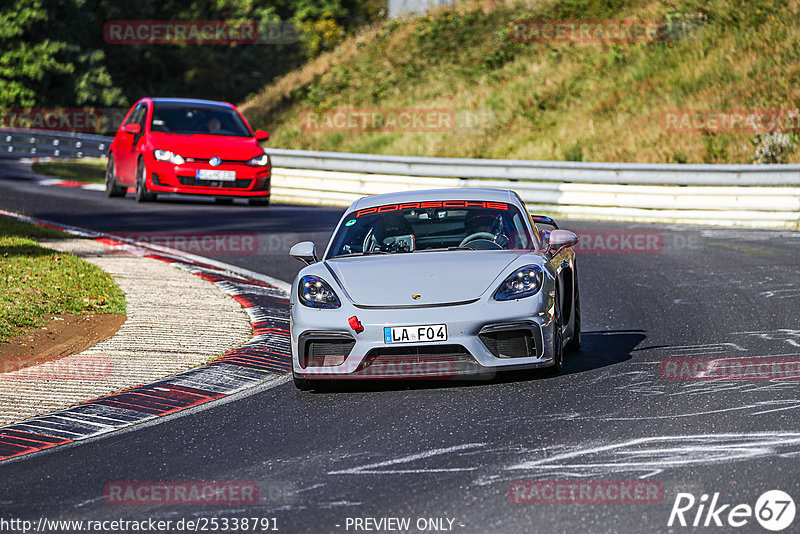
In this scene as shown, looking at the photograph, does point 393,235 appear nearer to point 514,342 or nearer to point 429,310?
point 429,310

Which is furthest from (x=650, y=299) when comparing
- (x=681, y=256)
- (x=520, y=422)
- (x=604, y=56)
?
(x=604, y=56)

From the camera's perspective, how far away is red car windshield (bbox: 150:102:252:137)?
2071 cm

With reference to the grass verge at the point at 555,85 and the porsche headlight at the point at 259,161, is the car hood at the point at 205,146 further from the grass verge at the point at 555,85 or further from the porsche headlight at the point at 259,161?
the grass verge at the point at 555,85

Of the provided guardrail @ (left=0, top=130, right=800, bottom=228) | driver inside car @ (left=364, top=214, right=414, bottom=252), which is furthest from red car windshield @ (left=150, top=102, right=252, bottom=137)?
driver inside car @ (left=364, top=214, right=414, bottom=252)

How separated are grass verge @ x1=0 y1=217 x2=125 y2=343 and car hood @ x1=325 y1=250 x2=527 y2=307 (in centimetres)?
347

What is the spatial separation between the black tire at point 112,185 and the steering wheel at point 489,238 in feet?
46.5

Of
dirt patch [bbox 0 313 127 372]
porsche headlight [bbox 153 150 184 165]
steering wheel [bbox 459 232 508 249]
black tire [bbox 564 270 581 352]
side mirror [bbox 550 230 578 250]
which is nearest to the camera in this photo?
side mirror [bbox 550 230 578 250]

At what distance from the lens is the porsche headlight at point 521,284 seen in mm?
8024

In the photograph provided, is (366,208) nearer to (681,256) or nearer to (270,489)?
(270,489)

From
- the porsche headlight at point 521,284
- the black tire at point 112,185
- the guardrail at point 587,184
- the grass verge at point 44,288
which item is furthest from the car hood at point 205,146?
the porsche headlight at point 521,284

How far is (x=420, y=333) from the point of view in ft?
25.4

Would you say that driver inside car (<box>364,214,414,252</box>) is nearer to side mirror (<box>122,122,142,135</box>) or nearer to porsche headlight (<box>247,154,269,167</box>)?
porsche headlight (<box>247,154,269,167</box>)

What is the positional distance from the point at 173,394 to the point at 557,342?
8.55ft

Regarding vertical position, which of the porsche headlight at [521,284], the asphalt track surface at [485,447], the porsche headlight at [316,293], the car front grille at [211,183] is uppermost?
the porsche headlight at [521,284]
